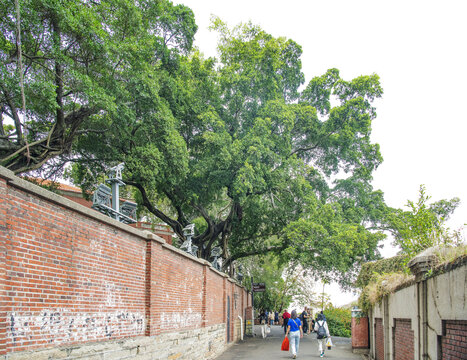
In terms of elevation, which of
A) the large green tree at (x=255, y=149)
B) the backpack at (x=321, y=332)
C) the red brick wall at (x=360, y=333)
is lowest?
the red brick wall at (x=360, y=333)

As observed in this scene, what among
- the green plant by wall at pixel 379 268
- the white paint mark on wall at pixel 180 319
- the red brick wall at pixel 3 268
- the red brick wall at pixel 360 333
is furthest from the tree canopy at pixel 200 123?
the red brick wall at pixel 3 268

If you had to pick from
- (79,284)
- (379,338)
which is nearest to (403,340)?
(379,338)

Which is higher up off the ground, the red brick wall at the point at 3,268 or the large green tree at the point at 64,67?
the large green tree at the point at 64,67

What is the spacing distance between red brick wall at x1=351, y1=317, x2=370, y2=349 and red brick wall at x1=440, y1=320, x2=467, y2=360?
1294 cm

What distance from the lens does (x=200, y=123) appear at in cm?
2252

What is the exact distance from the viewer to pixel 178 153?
18094 mm

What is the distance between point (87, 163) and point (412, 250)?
644 inches

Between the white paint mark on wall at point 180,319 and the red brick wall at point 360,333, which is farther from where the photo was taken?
the red brick wall at point 360,333

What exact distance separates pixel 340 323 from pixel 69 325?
29.2m

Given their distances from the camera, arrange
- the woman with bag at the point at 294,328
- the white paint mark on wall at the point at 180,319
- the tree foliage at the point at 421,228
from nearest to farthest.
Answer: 1. the tree foliage at the point at 421,228
2. the white paint mark on wall at the point at 180,319
3. the woman with bag at the point at 294,328

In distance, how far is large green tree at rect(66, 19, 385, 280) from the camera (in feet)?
60.2

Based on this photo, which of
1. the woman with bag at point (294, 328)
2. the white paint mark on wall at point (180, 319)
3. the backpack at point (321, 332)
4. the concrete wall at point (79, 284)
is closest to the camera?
the concrete wall at point (79, 284)

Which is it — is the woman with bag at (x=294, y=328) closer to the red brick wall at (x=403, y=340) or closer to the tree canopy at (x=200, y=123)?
the red brick wall at (x=403, y=340)

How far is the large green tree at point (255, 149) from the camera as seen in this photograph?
1834 centimetres
